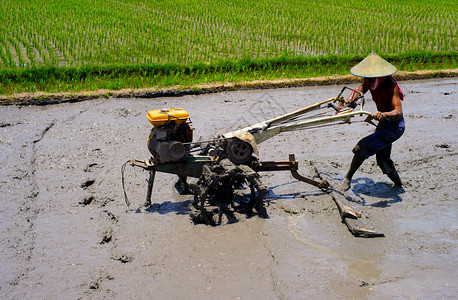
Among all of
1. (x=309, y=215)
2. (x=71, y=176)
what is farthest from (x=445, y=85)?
(x=71, y=176)

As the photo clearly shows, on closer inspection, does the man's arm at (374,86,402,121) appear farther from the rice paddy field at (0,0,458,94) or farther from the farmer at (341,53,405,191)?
the rice paddy field at (0,0,458,94)

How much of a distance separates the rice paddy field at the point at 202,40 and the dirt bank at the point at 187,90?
0.33m

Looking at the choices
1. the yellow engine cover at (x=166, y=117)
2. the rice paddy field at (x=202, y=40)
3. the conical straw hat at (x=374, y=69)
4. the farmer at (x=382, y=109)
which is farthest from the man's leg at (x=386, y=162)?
the rice paddy field at (x=202, y=40)

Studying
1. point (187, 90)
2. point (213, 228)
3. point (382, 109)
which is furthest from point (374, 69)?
point (187, 90)

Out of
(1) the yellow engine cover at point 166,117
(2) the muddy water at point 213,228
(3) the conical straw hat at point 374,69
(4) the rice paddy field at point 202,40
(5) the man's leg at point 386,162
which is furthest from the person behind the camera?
(4) the rice paddy field at point 202,40

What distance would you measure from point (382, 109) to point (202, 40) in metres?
7.26

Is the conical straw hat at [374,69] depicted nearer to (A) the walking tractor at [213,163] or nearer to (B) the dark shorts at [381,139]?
(A) the walking tractor at [213,163]

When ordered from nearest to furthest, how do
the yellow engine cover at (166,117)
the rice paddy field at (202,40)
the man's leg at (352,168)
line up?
the yellow engine cover at (166,117) < the man's leg at (352,168) < the rice paddy field at (202,40)

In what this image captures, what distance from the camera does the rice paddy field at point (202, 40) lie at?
9.18m

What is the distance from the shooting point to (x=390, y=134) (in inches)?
194

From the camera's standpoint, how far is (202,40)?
11492mm

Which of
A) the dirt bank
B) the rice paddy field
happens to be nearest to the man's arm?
the dirt bank

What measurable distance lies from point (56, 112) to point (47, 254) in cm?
405

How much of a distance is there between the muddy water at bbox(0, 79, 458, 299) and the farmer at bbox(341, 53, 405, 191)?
450 mm
